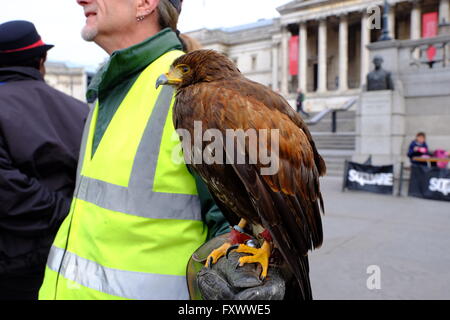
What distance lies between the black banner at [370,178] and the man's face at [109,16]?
9516 millimetres

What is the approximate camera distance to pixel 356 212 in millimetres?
8312

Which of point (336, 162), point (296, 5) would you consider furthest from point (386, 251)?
point (296, 5)

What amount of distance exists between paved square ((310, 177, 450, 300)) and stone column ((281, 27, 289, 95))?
4731 cm

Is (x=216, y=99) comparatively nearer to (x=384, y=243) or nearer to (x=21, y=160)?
(x=21, y=160)

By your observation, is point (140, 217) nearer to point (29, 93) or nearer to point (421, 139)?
point (29, 93)

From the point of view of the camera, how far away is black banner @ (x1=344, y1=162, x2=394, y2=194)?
10.4 metres

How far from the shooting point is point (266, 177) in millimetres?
1572

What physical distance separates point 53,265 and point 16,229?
650 mm

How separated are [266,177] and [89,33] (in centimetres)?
123

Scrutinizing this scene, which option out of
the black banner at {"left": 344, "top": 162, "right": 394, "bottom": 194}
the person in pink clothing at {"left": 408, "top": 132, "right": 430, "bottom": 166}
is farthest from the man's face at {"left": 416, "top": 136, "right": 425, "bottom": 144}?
the black banner at {"left": 344, "top": 162, "right": 394, "bottom": 194}

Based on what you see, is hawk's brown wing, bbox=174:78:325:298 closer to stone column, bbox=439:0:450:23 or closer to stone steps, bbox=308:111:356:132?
stone steps, bbox=308:111:356:132

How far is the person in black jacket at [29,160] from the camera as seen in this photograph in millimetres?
2469

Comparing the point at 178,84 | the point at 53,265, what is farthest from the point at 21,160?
the point at 178,84
